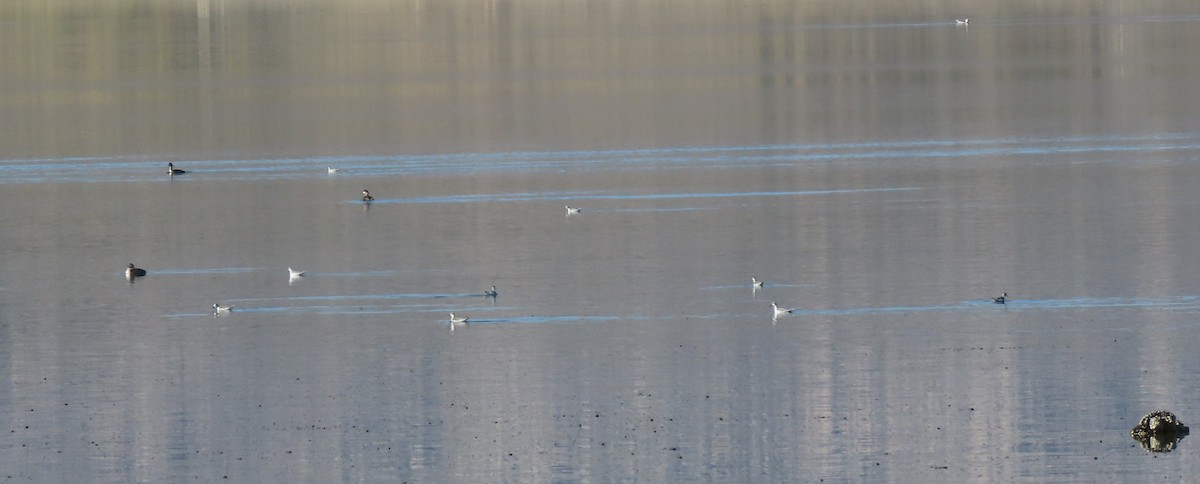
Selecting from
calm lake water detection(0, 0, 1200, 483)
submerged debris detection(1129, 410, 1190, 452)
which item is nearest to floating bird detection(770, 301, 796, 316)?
calm lake water detection(0, 0, 1200, 483)

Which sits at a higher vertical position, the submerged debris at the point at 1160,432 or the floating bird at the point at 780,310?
the floating bird at the point at 780,310

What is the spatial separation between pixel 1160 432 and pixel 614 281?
12.2 metres

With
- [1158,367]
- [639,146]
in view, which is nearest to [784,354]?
[1158,367]

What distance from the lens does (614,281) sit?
30.0 metres

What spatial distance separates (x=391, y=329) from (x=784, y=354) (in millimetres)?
5380

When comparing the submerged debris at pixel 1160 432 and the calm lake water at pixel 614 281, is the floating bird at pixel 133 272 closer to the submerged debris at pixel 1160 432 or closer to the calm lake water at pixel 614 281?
the calm lake water at pixel 614 281

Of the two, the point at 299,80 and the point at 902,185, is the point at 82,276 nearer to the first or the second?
the point at 902,185

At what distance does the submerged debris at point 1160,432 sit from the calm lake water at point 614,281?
22cm

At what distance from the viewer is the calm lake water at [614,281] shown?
20.0 metres

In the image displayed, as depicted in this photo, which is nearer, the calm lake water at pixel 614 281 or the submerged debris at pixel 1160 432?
the submerged debris at pixel 1160 432

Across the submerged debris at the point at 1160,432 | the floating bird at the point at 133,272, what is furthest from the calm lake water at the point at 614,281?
the floating bird at the point at 133,272

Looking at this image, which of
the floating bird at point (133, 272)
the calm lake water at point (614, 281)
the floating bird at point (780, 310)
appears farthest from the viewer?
the floating bird at point (133, 272)

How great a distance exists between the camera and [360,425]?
20.9 m

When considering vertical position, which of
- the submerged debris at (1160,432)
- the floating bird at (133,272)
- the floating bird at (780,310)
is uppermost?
the floating bird at (133,272)
